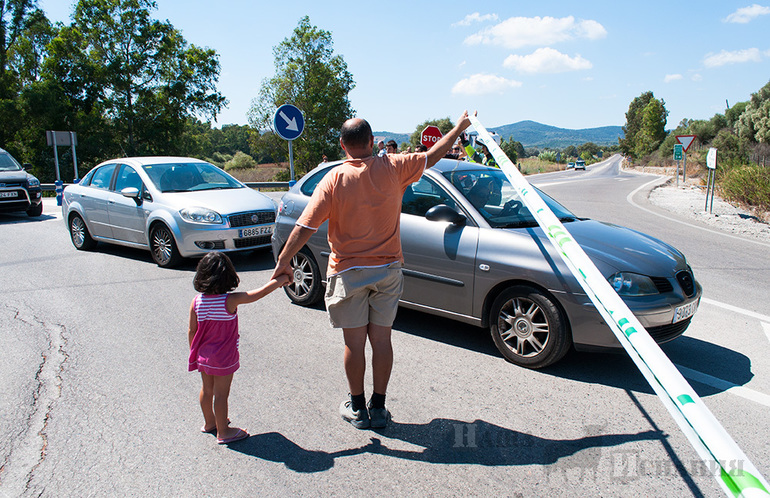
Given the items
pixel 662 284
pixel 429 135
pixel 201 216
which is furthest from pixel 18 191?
pixel 662 284

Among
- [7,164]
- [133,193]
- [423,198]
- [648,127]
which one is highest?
[648,127]

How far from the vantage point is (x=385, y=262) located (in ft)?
10.8

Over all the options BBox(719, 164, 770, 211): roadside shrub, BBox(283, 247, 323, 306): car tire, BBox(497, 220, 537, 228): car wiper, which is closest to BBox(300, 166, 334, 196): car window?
BBox(283, 247, 323, 306): car tire

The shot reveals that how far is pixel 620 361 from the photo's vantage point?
14.6ft

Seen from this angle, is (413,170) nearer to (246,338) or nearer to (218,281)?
(218,281)

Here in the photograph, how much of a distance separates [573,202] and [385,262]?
653 inches

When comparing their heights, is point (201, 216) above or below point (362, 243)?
below

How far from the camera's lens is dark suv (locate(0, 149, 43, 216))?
543 inches

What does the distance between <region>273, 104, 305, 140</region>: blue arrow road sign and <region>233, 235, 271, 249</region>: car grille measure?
3.66 m

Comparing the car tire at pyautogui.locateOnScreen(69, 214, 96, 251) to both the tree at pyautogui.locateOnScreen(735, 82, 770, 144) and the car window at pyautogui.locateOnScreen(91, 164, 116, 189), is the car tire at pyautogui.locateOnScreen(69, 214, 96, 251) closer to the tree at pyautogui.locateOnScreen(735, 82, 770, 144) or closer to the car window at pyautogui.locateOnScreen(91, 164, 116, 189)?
the car window at pyautogui.locateOnScreen(91, 164, 116, 189)

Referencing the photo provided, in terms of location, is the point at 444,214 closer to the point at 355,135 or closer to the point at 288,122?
the point at 355,135

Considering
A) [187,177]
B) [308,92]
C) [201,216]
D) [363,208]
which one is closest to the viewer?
[363,208]

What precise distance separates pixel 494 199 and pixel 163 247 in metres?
5.41

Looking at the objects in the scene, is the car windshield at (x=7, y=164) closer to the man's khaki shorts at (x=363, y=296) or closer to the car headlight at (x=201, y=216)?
the car headlight at (x=201, y=216)
